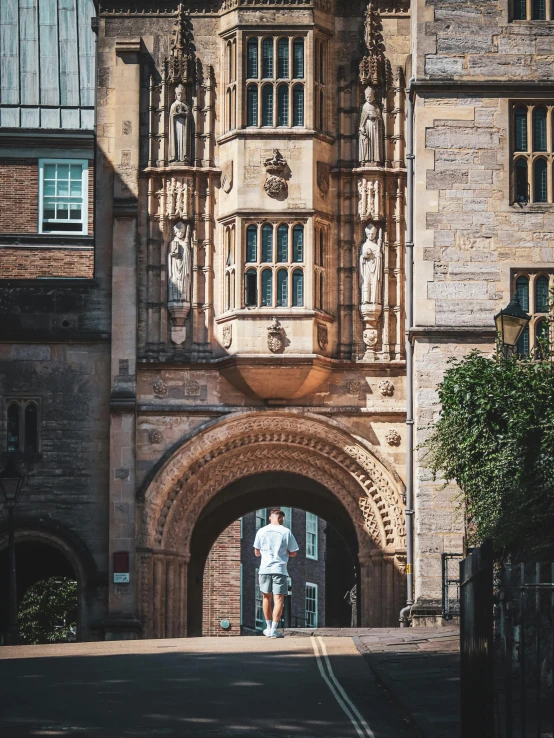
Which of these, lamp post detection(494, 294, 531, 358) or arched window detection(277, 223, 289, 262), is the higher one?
arched window detection(277, 223, 289, 262)

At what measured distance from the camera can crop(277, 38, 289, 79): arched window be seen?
30391mm

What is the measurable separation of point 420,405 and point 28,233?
11.2 m

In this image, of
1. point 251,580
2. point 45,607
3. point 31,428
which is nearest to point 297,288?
point 31,428

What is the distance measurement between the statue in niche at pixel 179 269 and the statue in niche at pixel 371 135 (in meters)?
3.32

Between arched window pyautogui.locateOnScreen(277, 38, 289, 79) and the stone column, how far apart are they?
2.41 meters

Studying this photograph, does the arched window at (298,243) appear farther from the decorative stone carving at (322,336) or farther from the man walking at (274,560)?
the man walking at (274,560)

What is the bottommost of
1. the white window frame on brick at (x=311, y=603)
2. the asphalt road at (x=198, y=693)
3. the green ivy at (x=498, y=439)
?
the white window frame on brick at (x=311, y=603)

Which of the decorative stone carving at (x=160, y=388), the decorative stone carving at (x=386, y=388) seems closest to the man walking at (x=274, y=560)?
the decorative stone carving at (x=386, y=388)

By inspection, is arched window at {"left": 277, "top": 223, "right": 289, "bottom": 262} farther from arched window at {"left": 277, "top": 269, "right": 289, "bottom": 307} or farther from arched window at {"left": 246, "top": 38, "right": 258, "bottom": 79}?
arched window at {"left": 246, "top": 38, "right": 258, "bottom": 79}

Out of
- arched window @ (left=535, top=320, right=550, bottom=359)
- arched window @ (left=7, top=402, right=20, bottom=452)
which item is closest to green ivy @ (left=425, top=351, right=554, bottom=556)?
arched window @ (left=535, top=320, right=550, bottom=359)

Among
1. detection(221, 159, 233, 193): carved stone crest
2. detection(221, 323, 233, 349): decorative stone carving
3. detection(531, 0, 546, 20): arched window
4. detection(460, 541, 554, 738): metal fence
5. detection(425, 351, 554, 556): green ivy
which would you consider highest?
detection(531, 0, 546, 20): arched window

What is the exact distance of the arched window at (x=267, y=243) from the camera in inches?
1182

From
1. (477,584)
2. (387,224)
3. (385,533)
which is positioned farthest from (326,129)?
(477,584)

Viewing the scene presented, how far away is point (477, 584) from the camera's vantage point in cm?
1232
